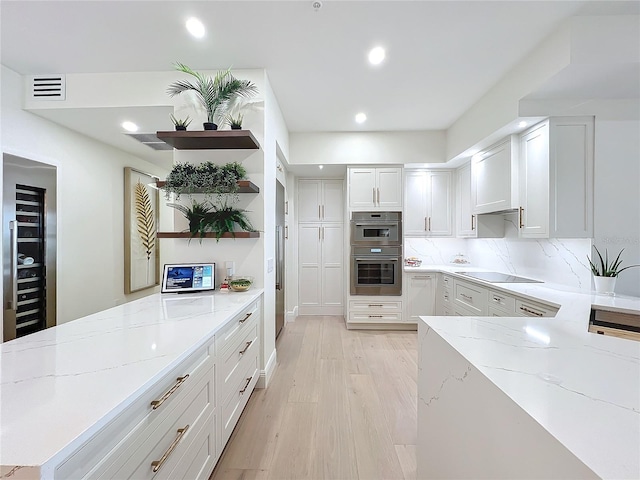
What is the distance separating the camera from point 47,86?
2561mm

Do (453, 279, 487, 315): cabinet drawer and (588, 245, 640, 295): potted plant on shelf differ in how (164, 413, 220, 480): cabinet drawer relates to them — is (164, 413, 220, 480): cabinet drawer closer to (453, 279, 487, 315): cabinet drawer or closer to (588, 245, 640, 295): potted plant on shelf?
(453, 279, 487, 315): cabinet drawer

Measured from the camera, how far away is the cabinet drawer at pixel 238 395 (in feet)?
5.55

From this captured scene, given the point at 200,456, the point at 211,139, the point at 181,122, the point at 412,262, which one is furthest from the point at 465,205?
the point at 200,456

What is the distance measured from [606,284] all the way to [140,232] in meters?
5.30

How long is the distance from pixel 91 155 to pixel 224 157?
6.81 feet

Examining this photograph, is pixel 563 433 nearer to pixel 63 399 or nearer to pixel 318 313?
pixel 63 399

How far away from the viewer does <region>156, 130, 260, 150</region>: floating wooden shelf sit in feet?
7.15

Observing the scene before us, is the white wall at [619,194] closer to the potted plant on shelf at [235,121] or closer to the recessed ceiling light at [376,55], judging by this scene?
the recessed ceiling light at [376,55]

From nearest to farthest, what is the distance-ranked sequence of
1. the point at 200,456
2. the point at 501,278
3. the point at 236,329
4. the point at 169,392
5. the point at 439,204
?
the point at 169,392 → the point at 200,456 → the point at 236,329 → the point at 501,278 → the point at 439,204

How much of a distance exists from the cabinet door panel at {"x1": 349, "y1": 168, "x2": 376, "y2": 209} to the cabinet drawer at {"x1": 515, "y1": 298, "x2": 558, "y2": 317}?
2174 millimetres

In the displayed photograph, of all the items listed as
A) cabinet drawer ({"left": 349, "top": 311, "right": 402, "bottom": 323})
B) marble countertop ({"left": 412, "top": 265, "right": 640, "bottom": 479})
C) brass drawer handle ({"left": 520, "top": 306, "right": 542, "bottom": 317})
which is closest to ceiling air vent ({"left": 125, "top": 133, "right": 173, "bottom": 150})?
cabinet drawer ({"left": 349, "top": 311, "right": 402, "bottom": 323})

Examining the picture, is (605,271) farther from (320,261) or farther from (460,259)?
(320,261)

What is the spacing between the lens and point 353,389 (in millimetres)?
2508

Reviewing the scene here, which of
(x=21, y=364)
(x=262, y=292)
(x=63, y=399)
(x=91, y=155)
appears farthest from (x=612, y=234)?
(x=91, y=155)
